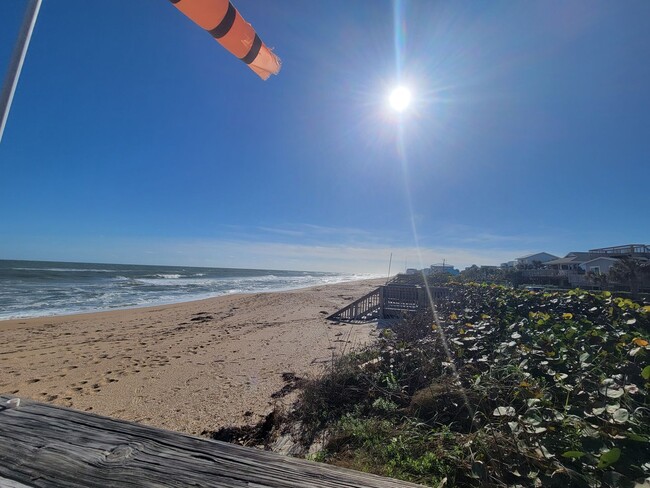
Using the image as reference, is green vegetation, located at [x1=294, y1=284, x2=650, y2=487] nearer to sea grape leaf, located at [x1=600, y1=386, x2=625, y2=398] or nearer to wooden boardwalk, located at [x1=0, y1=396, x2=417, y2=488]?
sea grape leaf, located at [x1=600, y1=386, x2=625, y2=398]

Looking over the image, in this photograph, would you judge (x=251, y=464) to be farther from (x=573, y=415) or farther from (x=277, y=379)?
(x=277, y=379)

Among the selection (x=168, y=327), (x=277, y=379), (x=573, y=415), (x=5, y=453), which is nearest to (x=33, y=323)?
(x=168, y=327)

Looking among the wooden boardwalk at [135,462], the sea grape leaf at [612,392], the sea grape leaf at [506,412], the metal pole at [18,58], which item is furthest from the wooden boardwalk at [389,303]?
the metal pole at [18,58]

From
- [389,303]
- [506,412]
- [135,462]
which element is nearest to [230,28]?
[135,462]

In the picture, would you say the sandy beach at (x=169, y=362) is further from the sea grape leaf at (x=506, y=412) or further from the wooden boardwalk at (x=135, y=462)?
the wooden boardwalk at (x=135, y=462)

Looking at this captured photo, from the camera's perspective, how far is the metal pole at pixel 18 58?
1.32 m

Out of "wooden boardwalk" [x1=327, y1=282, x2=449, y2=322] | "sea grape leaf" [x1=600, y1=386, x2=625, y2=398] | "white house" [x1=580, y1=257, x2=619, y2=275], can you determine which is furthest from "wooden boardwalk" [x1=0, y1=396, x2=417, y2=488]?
"white house" [x1=580, y1=257, x2=619, y2=275]

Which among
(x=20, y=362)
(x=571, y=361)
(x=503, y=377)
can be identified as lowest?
(x=20, y=362)

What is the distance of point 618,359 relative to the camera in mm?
2650

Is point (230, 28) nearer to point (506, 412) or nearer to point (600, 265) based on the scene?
point (506, 412)

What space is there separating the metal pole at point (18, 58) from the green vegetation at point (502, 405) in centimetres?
286

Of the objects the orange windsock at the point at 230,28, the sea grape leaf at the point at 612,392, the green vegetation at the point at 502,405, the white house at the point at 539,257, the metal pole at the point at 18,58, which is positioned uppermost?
the white house at the point at 539,257

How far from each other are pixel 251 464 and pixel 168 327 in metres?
12.3

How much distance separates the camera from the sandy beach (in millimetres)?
4898
